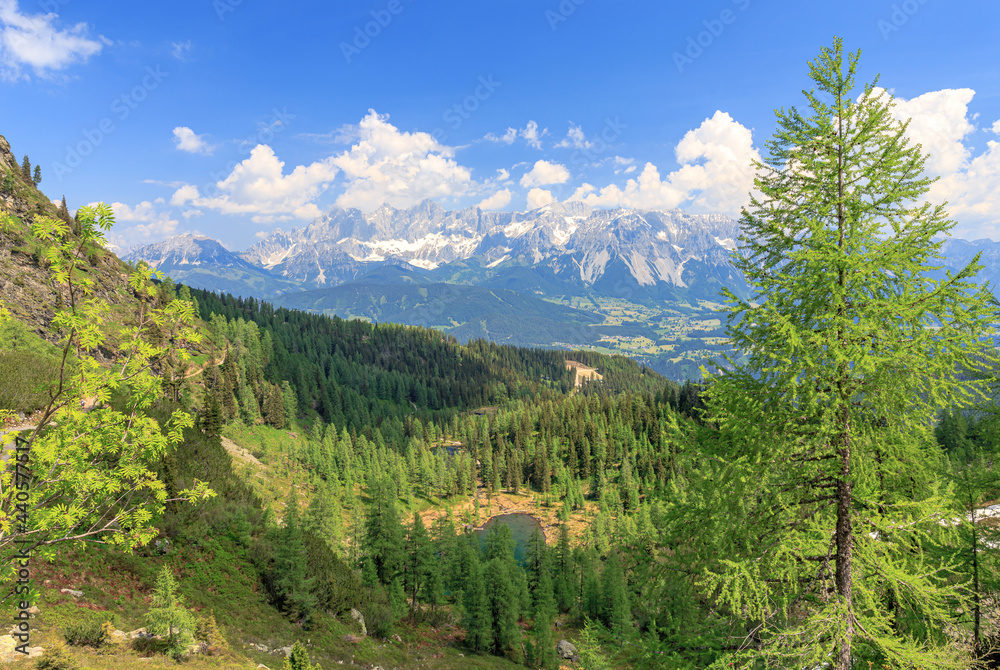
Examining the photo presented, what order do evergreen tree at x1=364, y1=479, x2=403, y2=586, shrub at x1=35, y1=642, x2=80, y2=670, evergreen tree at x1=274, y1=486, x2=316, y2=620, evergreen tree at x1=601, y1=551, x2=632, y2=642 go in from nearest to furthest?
shrub at x1=35, y1=642, x2=80, y2=670, evergreen tree at x1=274, y1=486, x2=316, y2=620, evergreen tree at x1=364, y1=479, x2=403, y2=586, evergreen tree at x1=601, y1=551, x2=632, y2=642

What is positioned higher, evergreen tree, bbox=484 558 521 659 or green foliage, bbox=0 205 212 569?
green foliage, bbox=0 205 212 569

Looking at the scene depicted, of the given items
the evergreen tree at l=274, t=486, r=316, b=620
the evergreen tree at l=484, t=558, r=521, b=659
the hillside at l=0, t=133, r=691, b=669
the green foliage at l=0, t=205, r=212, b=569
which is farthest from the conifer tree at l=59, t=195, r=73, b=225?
the green foliage at l=0, t=205, r=212, b=569

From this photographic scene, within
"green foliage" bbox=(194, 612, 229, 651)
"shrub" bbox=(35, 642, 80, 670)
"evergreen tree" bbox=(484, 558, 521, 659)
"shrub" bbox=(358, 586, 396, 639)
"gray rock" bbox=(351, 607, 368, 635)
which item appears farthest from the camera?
"evergreen tree" bbox=(484, 558, 521, 659)

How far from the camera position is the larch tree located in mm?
8234

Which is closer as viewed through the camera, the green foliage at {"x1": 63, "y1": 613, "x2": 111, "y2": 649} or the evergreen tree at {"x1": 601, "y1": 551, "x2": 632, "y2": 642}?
the green foliage at {"x1": 63, "y1": 613, "x2": 111, "y2": 649}

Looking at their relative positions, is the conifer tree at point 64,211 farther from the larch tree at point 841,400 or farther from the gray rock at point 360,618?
the larch tree at point 841,400

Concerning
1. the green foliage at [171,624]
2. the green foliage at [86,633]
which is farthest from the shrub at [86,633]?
the green foliage at [171,624]

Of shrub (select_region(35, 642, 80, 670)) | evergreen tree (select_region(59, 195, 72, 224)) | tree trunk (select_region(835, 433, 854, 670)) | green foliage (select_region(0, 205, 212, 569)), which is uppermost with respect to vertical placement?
evergreen tree (select_region(59, 195, 72, 224))

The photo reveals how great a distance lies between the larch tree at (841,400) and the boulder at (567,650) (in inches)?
1977

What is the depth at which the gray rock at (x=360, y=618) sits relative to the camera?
1330 inches

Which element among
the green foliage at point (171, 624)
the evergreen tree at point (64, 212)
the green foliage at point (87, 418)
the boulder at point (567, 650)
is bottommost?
the boulder at point (567, 650)

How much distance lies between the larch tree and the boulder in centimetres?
5023

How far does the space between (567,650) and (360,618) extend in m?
28.9

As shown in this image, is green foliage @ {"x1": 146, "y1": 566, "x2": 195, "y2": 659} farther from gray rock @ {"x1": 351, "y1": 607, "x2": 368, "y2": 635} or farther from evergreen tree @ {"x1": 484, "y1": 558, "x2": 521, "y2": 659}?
evergreen tree @ {"x1": 484, "y1": 558, "x2": 521, "y2": 659}
